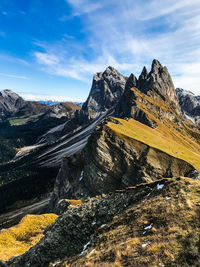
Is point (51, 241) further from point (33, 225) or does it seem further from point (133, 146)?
point (133, 146)

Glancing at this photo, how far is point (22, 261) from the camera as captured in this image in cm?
2320

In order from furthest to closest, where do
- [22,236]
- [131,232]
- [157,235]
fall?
1. [22,236]
2. [131,232]
3. [157,235]

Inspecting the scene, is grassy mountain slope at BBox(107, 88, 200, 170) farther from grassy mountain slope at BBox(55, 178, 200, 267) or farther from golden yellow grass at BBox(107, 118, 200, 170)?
grassy mountain slope at BBox(55, 178, 200, 267)

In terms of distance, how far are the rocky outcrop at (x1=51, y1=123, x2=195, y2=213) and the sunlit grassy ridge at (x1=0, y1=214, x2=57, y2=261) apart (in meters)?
14.2

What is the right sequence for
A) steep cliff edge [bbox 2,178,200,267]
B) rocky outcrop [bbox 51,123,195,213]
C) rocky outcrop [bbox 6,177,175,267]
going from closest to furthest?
steep cliff edge [bbox 2,178,200,267]
rocky outcrop [bbox 6,177,175,267]
rocky outcrop [bbox 51,123,195,213]

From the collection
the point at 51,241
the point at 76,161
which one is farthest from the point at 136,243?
the point at 76,161

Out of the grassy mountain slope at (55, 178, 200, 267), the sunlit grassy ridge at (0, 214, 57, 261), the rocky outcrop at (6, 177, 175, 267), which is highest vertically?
the grassy mountain slope at (55, 178, 200, 267)

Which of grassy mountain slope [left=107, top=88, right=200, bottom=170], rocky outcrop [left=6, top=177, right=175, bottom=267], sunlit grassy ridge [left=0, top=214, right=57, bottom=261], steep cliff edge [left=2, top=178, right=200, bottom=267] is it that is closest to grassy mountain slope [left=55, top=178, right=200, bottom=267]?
steep cliff edge [left=2, top=178, right=200, bottom=267]

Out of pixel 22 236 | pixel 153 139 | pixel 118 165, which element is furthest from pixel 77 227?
pixel 153 139

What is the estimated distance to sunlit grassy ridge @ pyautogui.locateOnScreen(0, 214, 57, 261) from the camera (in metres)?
30.1

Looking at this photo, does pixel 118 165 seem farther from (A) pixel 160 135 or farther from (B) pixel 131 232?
(A) pixel 160 135

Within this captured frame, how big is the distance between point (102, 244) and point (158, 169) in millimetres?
49078

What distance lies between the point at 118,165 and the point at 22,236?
39074mm

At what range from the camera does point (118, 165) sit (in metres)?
63.9
